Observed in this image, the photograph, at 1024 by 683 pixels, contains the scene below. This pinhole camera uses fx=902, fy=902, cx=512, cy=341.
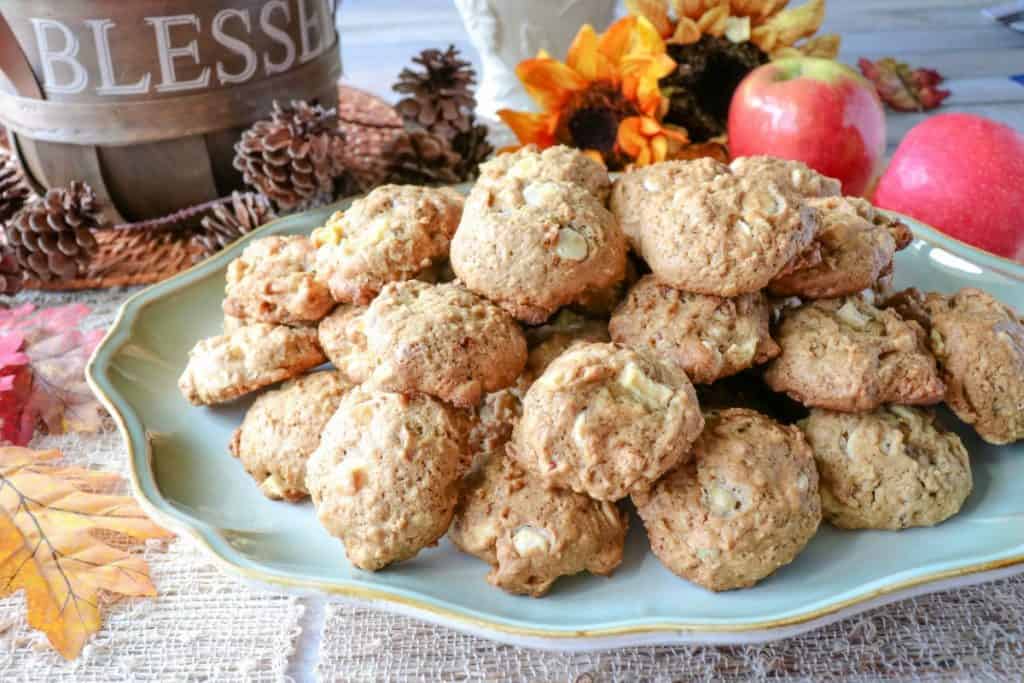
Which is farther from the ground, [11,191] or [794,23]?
[794,23]

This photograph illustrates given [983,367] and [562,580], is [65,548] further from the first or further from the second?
[983,367]

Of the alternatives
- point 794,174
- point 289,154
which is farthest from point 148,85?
point 794,174

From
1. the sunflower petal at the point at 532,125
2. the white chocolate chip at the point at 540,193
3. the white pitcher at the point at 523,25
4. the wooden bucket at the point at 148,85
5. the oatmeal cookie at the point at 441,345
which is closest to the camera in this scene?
the oatmeal cookie at the point at 441,345

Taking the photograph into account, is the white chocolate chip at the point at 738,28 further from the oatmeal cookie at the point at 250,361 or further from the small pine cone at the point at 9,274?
the small pine cone at the point at 9,274

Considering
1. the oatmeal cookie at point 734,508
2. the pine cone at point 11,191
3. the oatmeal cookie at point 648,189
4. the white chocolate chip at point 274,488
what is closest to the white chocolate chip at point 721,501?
the oatmeal cookie at point 734,508

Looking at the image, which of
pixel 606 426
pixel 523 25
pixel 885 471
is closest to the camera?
pixel 606 426

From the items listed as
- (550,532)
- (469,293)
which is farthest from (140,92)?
(550,532)
